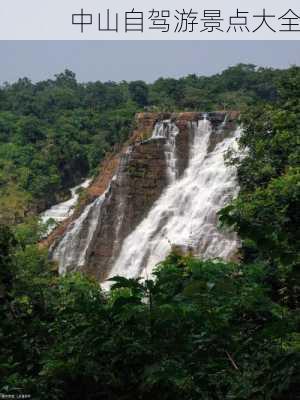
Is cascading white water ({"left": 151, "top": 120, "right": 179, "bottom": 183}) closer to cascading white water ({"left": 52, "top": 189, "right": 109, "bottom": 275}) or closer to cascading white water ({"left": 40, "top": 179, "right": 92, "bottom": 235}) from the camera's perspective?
cascading white water ({"left": 52, "top": 189, "right": 109, "bottom": 275})

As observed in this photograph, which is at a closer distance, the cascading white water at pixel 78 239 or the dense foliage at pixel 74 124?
the cascading white water at pixel 78 239

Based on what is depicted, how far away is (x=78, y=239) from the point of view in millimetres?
18859

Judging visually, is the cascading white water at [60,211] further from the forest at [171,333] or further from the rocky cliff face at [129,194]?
the forest at [171,333]

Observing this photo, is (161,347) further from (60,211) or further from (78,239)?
(60,211)

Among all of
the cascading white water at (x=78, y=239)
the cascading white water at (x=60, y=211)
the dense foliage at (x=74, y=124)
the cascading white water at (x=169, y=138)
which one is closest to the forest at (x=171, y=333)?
the cascading white water at (x=169, y=138)

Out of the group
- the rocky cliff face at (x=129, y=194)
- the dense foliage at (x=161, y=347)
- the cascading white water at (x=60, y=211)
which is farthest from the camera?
the cascading white water at (x=60, y=211)

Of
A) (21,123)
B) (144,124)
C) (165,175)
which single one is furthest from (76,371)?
(21,123)

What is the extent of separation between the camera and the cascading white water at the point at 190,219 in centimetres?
1556

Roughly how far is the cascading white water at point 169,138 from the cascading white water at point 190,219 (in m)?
0.39

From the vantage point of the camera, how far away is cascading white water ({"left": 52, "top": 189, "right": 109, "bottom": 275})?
18.5 m

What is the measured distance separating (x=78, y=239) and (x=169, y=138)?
417 cm

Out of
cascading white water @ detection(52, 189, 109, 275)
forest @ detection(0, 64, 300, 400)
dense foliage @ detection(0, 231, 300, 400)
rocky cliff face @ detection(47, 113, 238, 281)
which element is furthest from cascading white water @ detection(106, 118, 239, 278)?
dense foliage @ detection(0, 231, 300, 400)

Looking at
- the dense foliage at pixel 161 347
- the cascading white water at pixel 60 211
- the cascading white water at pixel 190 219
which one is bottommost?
the cascading white water at pixel 60 211

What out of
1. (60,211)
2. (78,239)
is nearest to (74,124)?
(60,211)
